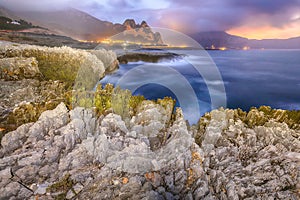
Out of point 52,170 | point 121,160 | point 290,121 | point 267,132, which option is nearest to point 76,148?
point 52,170

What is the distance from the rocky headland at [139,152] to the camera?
275 inches

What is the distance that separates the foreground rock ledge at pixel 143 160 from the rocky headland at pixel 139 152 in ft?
0.11

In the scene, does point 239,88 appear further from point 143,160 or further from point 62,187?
point 62,187

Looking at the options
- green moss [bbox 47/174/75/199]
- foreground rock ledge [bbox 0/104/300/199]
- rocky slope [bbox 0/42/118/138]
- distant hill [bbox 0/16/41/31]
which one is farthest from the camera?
distant hill [bbox 0/16/41/31]

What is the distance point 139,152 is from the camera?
8.21 meters

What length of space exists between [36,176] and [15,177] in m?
0.70

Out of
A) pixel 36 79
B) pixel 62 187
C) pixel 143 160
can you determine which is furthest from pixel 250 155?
pixel 36 79

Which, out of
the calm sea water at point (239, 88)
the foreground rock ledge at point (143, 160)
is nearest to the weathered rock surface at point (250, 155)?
the foreground rock ledge at point (143, 160)

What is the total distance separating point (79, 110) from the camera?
34.1ft

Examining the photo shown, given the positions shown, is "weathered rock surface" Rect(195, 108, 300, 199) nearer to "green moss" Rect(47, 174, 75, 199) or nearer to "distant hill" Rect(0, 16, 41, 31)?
"green moss" Rect(47, 174, 75, 199)

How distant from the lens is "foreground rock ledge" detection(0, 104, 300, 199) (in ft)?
22.7

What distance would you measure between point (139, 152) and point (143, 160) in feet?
1.57

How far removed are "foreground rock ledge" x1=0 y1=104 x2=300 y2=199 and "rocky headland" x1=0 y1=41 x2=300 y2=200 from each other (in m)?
0.03

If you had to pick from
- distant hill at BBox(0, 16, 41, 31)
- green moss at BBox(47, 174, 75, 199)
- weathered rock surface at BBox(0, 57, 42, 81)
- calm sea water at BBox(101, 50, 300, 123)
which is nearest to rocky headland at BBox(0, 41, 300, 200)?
green moss at BBox(47, 174, 75, 199)
